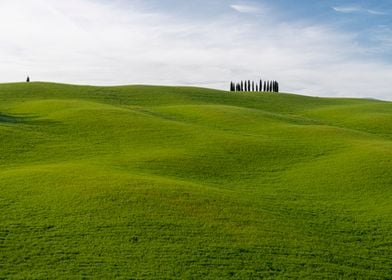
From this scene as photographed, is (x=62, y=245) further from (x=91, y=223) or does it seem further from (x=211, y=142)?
(x=211, y=142)

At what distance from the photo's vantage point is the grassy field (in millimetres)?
18141

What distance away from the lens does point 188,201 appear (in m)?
23.2

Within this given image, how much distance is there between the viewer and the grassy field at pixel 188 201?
1814cm

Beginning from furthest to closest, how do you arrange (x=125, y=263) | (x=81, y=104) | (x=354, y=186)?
(x=81, y=104)
(x=354, y=186)
(x=125, y=263)

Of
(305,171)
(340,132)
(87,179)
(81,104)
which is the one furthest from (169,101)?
(87,179)

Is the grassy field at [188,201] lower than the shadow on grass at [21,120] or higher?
lower

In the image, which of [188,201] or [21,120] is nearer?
[188,201]

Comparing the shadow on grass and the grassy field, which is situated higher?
the shadow on grass

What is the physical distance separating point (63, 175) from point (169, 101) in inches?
1624

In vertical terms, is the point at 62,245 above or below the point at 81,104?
below

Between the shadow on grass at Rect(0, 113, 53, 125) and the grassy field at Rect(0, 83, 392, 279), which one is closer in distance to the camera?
the grassy field at Rect(0, 83, 392, 279)

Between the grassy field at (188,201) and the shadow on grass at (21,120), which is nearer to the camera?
the grassy field at (188,201)

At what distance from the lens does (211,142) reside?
120 feet

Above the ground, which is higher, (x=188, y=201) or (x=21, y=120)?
(x=21, y=120)
